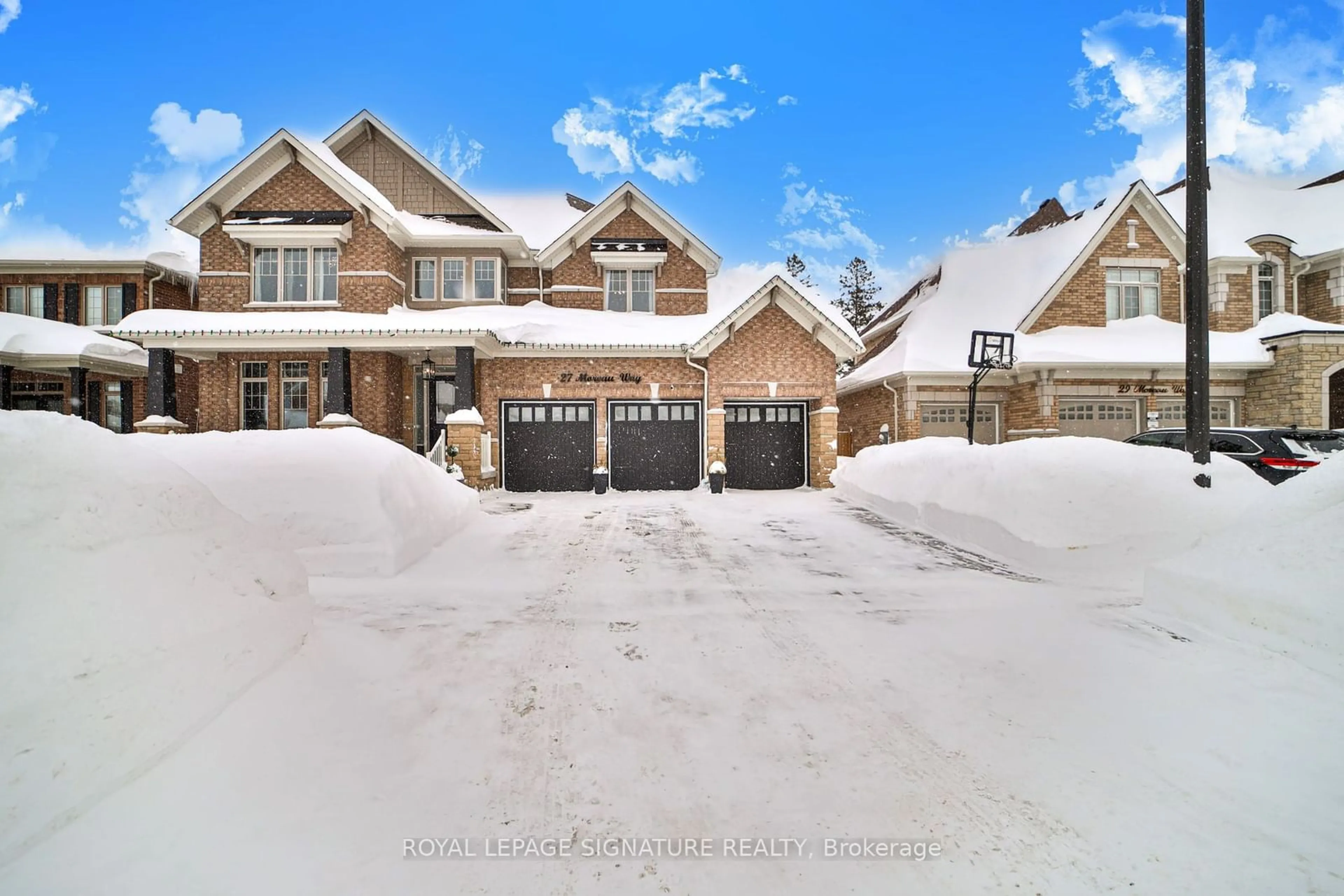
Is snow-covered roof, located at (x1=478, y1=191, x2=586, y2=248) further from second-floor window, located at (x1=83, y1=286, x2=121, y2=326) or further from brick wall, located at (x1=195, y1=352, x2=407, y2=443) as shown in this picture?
second-floor window, located at (x1=83, y1=286, x2=121, y2=326)

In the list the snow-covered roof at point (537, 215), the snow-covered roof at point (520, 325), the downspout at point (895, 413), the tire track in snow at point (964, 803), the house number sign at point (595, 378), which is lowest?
the tire track in snow at point (964, 803)

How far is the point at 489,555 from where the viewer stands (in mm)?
7914

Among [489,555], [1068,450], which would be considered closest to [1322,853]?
[1068,450]

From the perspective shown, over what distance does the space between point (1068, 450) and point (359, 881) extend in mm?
9074

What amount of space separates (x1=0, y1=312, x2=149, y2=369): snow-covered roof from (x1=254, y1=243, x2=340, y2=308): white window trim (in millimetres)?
4669

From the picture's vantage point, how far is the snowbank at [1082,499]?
22.5 feet

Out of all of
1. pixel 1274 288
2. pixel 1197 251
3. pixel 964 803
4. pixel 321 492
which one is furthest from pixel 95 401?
pixel 1274 288

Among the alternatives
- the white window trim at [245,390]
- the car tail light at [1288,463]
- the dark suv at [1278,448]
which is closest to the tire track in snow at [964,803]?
the dark suv at [1278,448]

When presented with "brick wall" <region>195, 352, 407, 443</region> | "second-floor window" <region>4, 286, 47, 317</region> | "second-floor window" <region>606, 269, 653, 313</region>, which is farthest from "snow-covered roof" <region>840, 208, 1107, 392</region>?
"second-floor window" <region>4, 286, 47, 317</region>

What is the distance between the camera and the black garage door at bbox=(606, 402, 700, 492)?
16.0m

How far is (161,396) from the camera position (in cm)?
1463

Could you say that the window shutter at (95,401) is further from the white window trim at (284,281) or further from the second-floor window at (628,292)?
the second-floor window at (628,292)

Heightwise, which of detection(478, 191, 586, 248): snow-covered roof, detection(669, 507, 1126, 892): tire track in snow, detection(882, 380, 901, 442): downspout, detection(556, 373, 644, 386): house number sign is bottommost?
detection(669, 507, 1126, 892): tire track in snow

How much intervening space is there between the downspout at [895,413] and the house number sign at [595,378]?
8.81 metres
